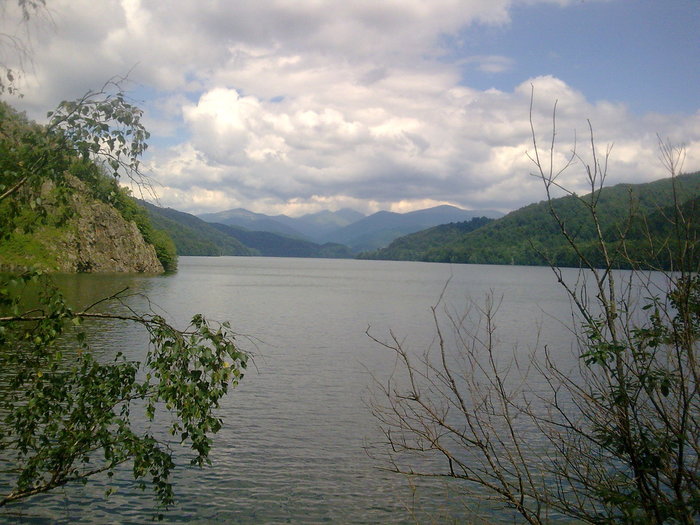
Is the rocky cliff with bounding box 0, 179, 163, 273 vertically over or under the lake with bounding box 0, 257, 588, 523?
over

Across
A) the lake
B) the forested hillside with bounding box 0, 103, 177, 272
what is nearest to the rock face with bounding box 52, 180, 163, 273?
the lake

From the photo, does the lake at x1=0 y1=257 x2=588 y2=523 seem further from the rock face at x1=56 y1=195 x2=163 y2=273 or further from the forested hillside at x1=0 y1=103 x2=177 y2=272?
the rock face at x1=56 y1=195 x2=163 y2=273

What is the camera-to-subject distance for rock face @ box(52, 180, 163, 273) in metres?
80.9

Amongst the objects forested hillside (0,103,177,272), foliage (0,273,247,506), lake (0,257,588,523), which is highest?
forested hillside (0,103,177,272)

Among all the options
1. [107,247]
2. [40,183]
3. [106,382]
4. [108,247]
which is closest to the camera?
[40,183]

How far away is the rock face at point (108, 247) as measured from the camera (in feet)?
266

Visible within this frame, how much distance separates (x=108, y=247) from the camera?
3506 inches

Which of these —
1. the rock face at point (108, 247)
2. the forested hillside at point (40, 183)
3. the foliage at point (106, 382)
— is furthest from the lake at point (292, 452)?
the rock face at point (108, 247)

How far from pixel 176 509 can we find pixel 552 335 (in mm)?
28947

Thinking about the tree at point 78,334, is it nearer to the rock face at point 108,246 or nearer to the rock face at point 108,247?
the rock face at point 108,247

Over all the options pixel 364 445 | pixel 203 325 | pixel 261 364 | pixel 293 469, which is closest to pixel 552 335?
pixel 261 364

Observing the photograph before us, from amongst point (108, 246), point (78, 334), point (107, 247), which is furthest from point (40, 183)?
point (108, 246)

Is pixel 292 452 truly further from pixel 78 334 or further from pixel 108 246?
pixel 108 246

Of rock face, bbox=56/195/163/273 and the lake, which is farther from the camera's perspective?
rock face, bbox=56/195/163/273
